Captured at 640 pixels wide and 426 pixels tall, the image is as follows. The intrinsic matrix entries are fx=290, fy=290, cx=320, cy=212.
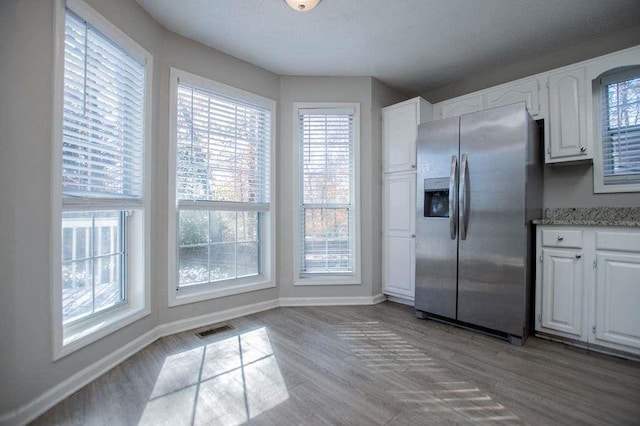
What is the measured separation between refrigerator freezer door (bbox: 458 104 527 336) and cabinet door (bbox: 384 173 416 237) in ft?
2.16

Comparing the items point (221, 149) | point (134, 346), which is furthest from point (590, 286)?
point (134, 346)

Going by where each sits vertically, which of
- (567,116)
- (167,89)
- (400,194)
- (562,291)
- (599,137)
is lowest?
(562,291)

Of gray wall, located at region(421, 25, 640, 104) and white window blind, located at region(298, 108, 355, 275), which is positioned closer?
gray wall, located at region(421, 25, 640, 104)

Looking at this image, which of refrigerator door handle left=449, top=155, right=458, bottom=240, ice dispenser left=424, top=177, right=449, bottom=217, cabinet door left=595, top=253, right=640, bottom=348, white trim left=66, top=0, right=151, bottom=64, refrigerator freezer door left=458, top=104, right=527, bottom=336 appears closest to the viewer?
white trim left=66, top=0, right=151, bottom=64

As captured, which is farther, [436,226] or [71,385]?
[436,226]

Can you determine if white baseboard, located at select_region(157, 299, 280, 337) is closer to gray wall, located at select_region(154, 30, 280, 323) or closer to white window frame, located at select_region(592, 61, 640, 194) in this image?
gray wall, located at select_region(154, 30, 280, 323)

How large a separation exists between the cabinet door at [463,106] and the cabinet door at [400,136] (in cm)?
36

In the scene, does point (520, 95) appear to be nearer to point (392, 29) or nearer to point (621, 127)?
point (621, 127)

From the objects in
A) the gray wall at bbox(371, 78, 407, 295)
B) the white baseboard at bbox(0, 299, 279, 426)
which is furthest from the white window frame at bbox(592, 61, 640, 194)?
the white baseboard at bbox(0, 299, 279, 426)

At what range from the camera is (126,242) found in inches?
85.0

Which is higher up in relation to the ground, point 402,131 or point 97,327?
point 402,131

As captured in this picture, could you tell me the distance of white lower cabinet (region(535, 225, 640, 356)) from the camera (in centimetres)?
196

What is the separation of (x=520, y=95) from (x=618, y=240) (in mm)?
1421

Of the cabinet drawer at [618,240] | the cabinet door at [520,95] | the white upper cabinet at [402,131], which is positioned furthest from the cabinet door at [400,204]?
the cabinet drawer at [618,240]
